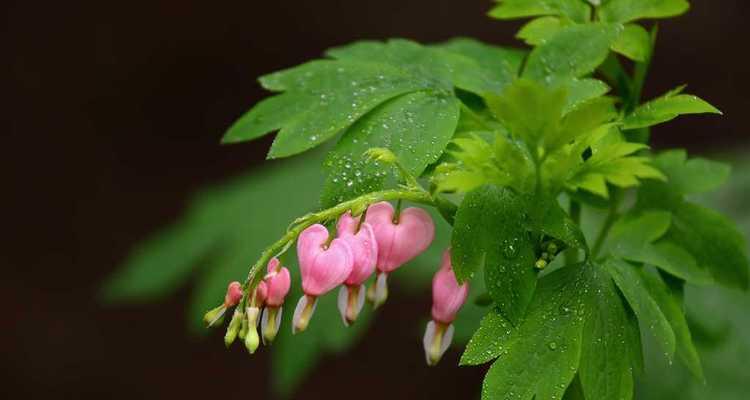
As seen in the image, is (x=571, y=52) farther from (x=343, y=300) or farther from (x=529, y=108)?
(x=343, y=300)

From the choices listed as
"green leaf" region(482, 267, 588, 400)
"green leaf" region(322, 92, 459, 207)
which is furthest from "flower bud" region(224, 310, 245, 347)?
"green leaf" region(482, 267, 588, 400)

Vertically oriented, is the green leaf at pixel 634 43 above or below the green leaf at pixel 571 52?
below

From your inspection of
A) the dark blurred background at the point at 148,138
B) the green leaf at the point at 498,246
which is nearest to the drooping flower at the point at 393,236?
the green leaf at the point at 498,246

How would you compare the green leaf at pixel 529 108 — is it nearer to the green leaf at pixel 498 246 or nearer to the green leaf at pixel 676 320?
the green leaf at pixel 498 246

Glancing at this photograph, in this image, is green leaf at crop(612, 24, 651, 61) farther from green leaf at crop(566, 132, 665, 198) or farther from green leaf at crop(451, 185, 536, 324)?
green leaf at crop(451, 185, 536, 324)

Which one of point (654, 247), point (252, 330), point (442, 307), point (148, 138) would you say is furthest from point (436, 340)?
point (148, 138)
